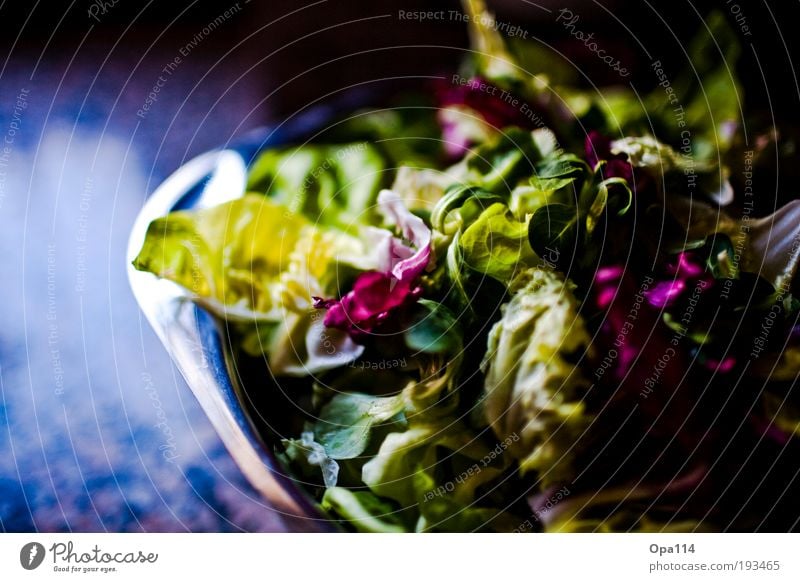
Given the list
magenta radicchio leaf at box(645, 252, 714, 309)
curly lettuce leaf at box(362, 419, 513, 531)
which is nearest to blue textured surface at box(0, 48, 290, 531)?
curly lettuce leaf at box(362, 419, 513, 531)

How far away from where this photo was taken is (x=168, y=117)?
1.92 ft

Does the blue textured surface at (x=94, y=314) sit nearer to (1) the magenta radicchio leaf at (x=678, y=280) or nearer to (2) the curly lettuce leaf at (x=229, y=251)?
(2) the curly lettuce leaf at (x=229, y=251)

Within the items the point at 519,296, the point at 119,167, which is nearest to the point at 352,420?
the point at 519,296

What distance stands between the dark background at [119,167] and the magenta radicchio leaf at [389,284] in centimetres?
12

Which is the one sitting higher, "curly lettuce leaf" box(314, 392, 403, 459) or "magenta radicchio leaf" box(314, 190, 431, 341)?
"magenta radicchio leaf" box(314, 190, 431, 341)

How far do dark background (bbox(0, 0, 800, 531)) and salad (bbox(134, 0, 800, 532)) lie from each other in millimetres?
34

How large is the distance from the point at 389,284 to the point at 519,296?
0.09m

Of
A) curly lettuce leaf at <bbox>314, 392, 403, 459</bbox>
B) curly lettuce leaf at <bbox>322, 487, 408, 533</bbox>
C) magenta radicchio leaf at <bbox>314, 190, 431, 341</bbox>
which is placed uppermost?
magenta radicchio leaf at <bbox>314, 190, 431, 341</bbox>

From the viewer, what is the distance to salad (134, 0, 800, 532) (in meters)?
0.55

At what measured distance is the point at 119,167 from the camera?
584 mm

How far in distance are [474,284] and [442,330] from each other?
0.13ft

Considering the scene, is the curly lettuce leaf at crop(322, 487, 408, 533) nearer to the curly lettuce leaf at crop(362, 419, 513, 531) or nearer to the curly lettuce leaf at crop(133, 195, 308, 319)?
the curly lettuce leaf at crop(362, 419, 513, 531)

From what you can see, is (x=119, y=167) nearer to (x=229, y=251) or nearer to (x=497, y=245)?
(x=229, y=251)
